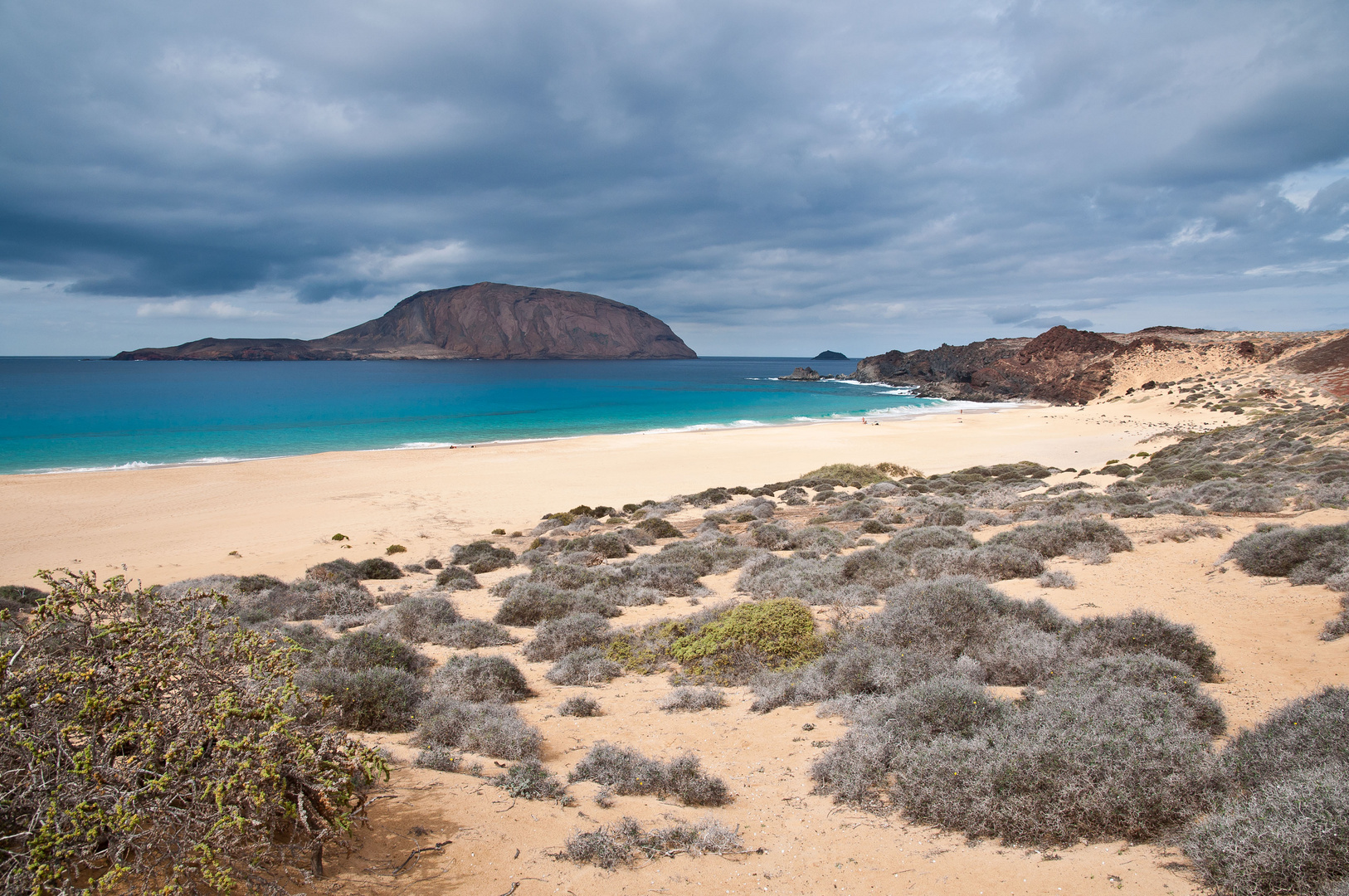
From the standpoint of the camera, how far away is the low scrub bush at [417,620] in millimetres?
9141

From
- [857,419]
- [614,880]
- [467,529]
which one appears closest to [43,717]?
[614,880]

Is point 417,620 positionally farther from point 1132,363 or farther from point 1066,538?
point 1132,363

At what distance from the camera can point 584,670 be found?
25.2ft

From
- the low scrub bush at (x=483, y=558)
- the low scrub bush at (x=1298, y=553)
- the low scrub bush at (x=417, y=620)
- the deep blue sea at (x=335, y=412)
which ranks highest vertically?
the deep blue sea at (x=335, y=412)

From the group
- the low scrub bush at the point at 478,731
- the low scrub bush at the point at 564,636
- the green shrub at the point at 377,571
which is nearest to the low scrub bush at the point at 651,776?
the low scrub bush at the point at 478,731

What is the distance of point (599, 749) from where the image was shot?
534cm

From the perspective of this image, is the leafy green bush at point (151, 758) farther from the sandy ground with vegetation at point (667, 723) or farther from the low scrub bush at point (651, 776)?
the low scrub bush at point (651, 776)

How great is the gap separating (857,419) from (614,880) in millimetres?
55560

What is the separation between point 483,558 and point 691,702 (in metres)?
9.05

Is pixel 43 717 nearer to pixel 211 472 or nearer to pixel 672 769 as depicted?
pixel 672 769

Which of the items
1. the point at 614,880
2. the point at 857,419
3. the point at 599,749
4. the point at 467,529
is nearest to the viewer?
the point at 614,880

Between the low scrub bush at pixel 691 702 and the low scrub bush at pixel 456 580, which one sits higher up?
the low scrub bush at pixel 691 702

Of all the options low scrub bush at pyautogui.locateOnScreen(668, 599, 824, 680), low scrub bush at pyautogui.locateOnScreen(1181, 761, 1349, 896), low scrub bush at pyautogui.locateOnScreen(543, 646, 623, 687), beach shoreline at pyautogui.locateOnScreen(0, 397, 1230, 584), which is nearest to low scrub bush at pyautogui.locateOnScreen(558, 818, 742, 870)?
low scrub bush at pyautogui.locateOnScreen(1181, 761, 1349, 896)

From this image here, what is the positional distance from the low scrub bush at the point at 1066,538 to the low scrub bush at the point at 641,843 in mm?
8151
